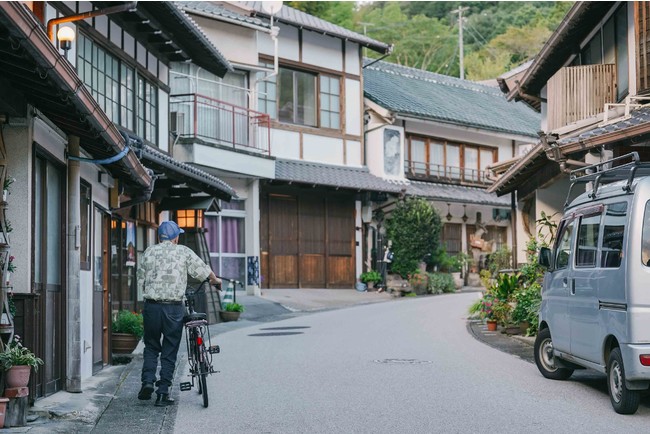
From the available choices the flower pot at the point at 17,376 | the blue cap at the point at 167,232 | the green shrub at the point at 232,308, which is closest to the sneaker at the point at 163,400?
the blue cap at the point at 167,232

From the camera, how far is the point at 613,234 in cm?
966

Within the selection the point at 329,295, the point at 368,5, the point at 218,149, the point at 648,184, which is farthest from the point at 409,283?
the point at 368,5

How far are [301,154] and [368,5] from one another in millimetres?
46615

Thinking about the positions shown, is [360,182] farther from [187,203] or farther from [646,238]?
[646,238]

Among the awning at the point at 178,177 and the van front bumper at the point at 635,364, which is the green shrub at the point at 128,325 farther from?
the van front bumper at the point at 635,364

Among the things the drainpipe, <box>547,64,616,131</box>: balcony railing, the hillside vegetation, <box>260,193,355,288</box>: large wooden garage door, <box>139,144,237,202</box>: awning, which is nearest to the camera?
the drainpipe

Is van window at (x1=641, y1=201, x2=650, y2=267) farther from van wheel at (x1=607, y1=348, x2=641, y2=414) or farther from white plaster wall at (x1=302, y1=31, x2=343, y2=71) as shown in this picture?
white plaster wall at (x1=302, y1=31, x2=343, y2=71)

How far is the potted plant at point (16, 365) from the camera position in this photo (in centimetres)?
808

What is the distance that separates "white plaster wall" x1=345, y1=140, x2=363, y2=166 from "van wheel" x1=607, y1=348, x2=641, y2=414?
80.4ft

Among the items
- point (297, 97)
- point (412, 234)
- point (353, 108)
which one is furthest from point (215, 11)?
point (412, 234)

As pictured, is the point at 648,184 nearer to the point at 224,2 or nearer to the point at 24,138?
the point at 24,138

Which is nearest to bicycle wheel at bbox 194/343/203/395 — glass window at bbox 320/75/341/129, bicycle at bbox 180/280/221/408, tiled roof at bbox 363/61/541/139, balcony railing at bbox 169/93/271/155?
bicycle at bbox 180/280/221/408

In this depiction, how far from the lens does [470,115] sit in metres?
39.9

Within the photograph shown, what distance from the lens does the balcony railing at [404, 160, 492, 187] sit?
1486 inches
